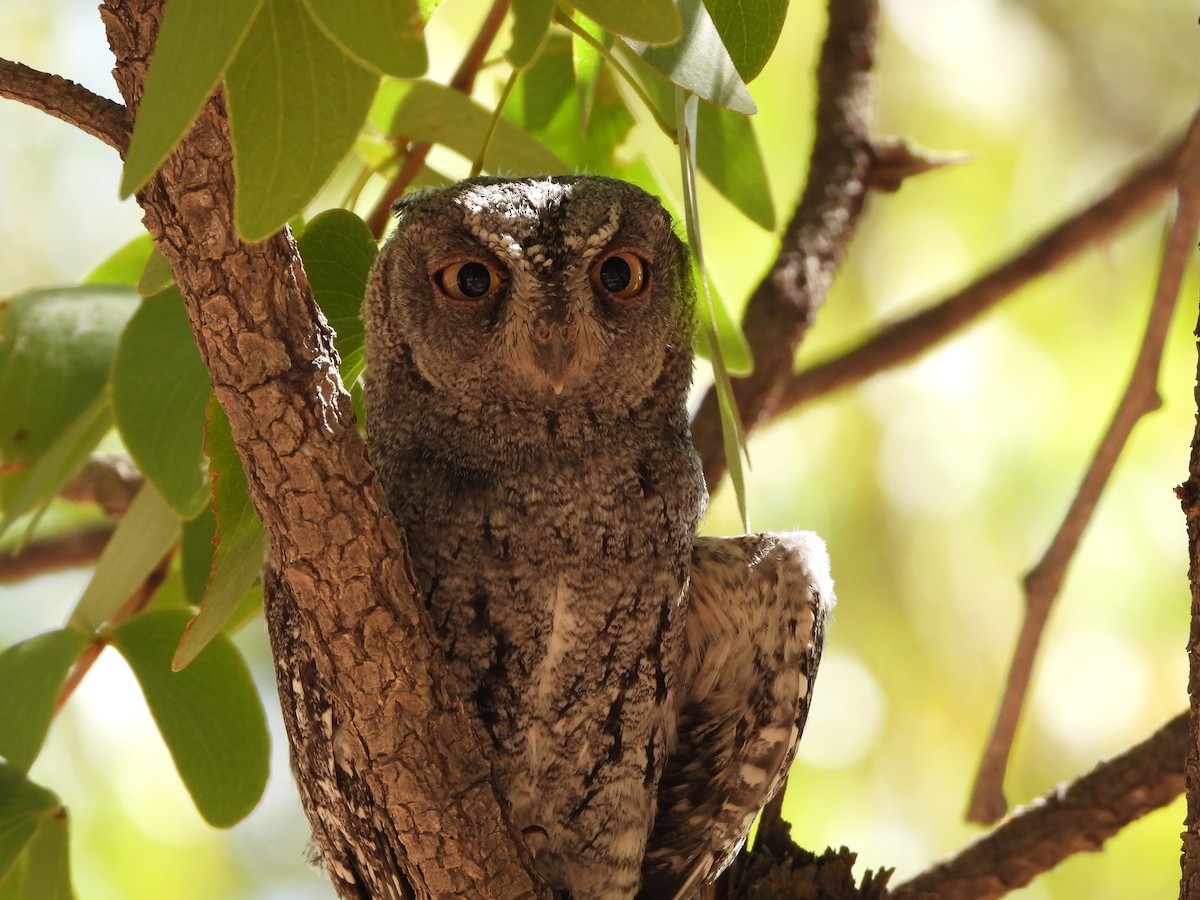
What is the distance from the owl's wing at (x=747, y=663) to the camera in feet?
6.73

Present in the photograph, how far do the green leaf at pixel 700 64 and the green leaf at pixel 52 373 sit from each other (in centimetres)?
128

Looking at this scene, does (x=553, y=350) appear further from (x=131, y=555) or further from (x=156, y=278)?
(x=131, y=555)

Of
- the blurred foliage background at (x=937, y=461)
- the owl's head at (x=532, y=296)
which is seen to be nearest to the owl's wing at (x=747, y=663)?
the owl's head at (x=532, y=296)

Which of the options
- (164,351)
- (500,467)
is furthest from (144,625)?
(500,467)

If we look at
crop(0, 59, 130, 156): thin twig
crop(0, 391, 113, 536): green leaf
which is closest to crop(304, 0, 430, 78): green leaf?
crop(0, 59, 130, 156): thin twig

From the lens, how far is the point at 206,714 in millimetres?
1955

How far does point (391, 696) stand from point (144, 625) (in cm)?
65

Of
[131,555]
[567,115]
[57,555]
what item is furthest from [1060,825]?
[57,555]

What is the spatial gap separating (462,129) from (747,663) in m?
0.99

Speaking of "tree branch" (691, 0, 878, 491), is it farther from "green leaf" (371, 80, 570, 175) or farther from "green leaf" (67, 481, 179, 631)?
"green leaf" (67, 481, 179, 631)

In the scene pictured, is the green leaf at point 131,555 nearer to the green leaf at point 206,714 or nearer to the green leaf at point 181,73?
the green leaf at point 206,714

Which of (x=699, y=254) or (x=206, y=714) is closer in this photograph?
(x=699, y=254)

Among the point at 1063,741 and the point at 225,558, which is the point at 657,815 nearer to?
the point at 225,558

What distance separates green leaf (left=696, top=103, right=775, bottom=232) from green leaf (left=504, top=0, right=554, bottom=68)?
2.91ft
